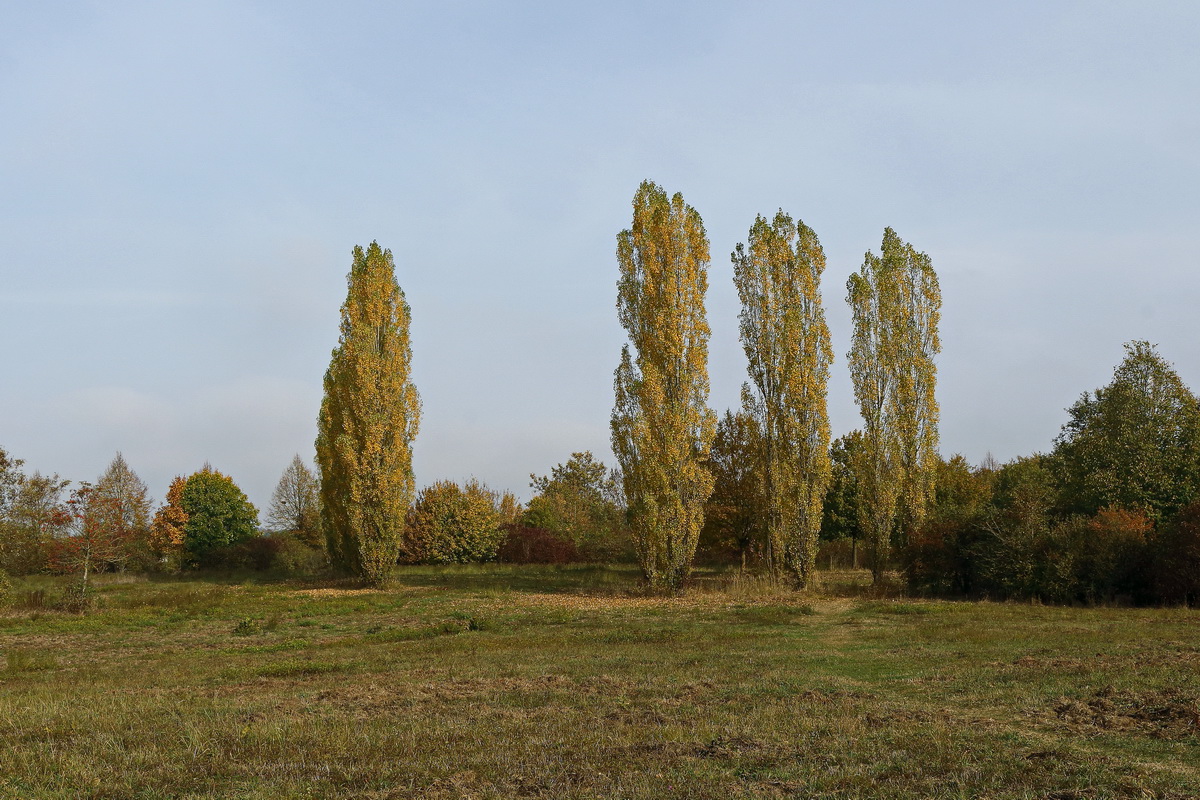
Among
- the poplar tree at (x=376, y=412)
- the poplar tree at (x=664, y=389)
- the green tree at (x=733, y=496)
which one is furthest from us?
the green tree at (x=733, y=496)

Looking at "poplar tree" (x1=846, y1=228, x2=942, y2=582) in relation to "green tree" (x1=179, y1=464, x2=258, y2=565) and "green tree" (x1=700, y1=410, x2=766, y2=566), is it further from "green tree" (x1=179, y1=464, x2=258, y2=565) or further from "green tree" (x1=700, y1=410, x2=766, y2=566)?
"green tree" (x1=179, y1=464, x2=258, y2=565)

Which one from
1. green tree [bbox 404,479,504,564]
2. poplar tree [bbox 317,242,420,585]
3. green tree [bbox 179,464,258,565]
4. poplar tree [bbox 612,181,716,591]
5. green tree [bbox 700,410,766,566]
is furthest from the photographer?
green tree [bbox 179,464,258,565]

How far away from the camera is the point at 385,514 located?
116ft

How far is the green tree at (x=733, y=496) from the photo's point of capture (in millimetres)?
39281

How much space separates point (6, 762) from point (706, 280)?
26.1m

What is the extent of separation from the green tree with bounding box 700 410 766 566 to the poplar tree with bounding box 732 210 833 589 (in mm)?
6842

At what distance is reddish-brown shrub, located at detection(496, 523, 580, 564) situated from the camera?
Result: 169 ft

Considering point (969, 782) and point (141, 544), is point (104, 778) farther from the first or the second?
point (141, 544)

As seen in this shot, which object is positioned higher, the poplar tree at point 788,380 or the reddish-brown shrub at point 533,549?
the poplar tree at point 788,380

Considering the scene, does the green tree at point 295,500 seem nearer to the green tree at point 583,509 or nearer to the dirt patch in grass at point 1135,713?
the green tree at point 583,509

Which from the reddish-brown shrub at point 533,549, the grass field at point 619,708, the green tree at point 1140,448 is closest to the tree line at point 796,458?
the green tree at point 1140,448

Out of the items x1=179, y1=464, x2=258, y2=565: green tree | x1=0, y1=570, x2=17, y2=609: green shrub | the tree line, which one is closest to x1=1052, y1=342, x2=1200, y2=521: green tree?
the tree line

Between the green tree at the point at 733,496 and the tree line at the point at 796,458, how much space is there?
107 mm

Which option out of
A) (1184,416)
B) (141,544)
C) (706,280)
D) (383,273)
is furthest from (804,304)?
(141,544)
